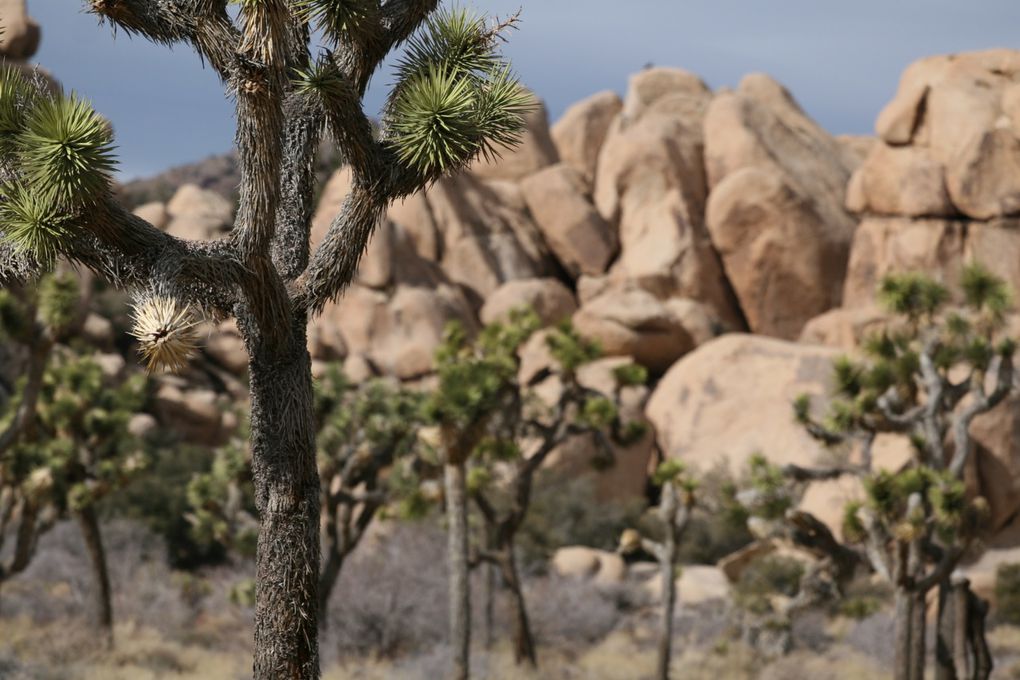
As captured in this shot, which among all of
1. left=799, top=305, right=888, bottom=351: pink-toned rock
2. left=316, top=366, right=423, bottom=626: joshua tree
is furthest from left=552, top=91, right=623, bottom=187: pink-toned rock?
left=316, top=366, right=423, bottom=626: joshua tree

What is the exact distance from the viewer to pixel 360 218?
6.31 metres

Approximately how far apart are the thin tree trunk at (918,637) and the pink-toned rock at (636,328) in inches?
803

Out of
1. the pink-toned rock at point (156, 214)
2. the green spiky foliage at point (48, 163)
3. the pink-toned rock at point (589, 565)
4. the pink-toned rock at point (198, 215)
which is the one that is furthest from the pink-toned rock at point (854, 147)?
the green spiky foliage at point (48, 163)

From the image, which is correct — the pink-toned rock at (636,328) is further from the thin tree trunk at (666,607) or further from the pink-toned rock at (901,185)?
the thin tree trunk at (666,607)

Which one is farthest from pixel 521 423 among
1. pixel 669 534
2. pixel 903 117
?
pixel 903 117

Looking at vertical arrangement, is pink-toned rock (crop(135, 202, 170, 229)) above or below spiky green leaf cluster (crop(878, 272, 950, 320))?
above

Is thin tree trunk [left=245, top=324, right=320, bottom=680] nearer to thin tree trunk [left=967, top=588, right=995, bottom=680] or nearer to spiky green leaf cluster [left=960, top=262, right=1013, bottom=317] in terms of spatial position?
thin tree trunk [left=967, top=588, right=995, bottom=680]

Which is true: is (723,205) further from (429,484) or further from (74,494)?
(74,494)

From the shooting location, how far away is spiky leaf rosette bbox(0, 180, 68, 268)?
5352mm

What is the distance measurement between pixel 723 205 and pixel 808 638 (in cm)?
1801

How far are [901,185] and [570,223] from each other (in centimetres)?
1118

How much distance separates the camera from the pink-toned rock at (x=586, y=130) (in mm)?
43812

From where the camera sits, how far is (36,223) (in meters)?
5.38

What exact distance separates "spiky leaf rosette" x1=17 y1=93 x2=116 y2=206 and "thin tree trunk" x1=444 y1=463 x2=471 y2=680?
9.15 metres
